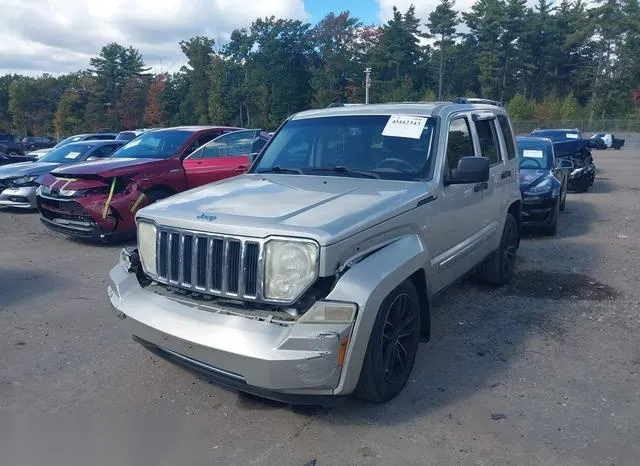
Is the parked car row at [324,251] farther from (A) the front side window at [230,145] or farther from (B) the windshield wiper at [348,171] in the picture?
(A) the front side window at [230,145]

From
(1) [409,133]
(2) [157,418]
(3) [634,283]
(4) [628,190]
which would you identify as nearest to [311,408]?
(2) [157,418]

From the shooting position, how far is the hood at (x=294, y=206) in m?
3.34

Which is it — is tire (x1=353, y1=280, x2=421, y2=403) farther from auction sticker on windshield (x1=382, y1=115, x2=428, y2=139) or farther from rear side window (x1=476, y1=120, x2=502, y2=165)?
rear side window (x1=476, y1=120, x2=502, y2=165)

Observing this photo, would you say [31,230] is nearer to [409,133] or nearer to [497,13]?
[409,133]

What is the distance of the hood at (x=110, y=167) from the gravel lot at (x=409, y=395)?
2263mm

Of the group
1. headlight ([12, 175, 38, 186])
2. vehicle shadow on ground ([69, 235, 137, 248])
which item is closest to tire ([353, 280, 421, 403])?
vehicle shadow on ground ([69, 235, 137, 248])

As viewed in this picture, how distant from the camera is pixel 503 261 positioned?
629cm

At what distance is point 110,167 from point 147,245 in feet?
16.2

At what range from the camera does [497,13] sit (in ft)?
216

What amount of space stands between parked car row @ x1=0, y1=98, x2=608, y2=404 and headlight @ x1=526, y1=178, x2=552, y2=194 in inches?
125

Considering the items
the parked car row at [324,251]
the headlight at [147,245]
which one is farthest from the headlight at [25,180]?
the headlight at [147,245]

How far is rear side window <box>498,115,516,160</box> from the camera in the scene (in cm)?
635

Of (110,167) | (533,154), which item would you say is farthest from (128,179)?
(533,154)

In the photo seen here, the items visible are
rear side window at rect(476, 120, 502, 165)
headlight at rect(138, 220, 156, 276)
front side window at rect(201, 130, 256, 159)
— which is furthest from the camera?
front side window at rect(201, 130, 256, 159)
